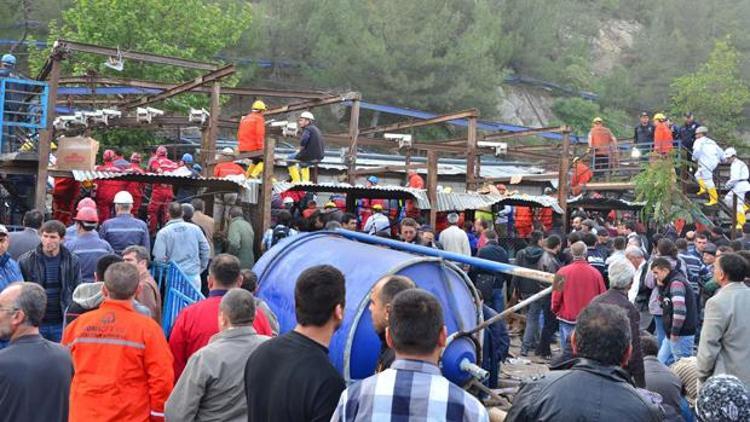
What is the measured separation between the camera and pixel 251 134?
47.8 ft

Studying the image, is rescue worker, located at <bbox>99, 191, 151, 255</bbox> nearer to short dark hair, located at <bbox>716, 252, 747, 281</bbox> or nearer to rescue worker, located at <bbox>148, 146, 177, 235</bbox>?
rescue worker, located at <bbox>148, 146, 177, 235</bbox>

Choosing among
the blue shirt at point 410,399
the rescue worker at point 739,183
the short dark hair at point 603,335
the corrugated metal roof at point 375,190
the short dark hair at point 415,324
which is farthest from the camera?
the rescue worker at point 739,183

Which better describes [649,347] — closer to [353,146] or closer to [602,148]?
[353,146]

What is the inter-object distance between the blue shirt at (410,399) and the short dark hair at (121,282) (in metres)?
2.25

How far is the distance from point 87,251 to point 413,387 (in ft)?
20.1

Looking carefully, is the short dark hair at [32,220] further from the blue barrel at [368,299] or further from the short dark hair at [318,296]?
the short dark hair at [318,296]

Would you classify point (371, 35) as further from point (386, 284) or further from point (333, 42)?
point (386, 284)

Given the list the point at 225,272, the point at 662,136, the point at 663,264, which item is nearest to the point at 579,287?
the point at 663,264

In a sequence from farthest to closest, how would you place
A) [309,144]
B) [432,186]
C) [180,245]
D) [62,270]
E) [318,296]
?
[432,186]
[309,144]
[180,245]
[62,270]
[318,296]

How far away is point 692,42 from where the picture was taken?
5341cm

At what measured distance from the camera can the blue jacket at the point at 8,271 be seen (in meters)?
7.25

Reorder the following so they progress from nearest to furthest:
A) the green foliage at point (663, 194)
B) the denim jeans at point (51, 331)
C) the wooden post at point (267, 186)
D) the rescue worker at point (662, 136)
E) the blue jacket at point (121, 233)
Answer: the denim jeans at point (51, 331) → the blue jacket at point (121, 233) → the wooden post at point (267, 186) → the green foliage at point (663, 194) → the rescue worker at point (662, 136)

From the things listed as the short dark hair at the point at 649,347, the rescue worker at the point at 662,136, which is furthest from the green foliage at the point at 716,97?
the short dark hair at the point at 649,347

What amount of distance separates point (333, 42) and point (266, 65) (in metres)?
4.87
